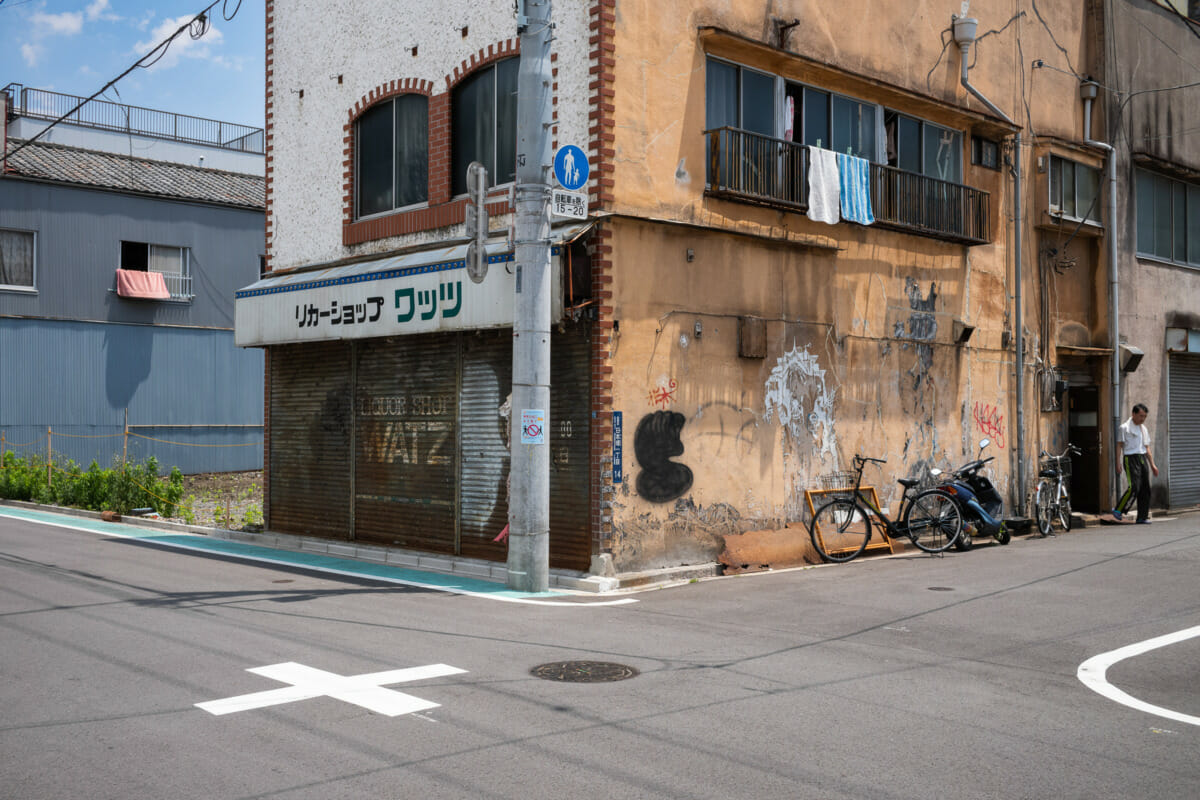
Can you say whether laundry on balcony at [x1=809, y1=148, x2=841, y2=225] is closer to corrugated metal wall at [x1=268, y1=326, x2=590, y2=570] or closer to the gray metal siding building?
corrugated metal wall at [x1=268, y1=326, x2=590, y2=570]

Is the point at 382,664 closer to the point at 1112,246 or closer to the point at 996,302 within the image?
the point at 996,302

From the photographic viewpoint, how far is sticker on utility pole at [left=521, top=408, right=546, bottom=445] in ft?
37.2

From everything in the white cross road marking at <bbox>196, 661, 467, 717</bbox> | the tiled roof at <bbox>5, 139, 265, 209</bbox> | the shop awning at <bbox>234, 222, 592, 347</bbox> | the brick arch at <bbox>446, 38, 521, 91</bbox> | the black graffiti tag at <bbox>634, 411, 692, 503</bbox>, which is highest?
the tiled roof at <bbox>5, 139, 265, 209</bbox>

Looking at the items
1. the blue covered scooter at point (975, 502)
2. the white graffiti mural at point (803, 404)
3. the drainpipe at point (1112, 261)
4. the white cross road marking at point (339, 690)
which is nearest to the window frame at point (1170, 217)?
the drainpipe at point (1112, 261)

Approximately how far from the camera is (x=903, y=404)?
1581 cm

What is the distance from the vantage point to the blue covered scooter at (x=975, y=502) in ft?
48.9

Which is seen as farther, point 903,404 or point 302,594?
point 903,404

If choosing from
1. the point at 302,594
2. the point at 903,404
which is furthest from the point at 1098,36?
the point at 302,594

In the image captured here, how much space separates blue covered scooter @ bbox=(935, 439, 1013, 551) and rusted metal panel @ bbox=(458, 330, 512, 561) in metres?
6.32

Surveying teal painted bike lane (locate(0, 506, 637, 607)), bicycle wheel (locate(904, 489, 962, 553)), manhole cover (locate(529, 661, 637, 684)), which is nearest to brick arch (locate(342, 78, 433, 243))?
teal painted bike lane (locate(0, 506, 637, 607))

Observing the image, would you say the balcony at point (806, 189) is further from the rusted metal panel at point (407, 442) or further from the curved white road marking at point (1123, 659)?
the curved white road marking at point (1123, 659)

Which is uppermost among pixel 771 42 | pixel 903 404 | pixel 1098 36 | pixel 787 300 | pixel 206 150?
pixel 206 150

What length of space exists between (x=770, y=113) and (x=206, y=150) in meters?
33.5

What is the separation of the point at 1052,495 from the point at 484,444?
32.0 ft
